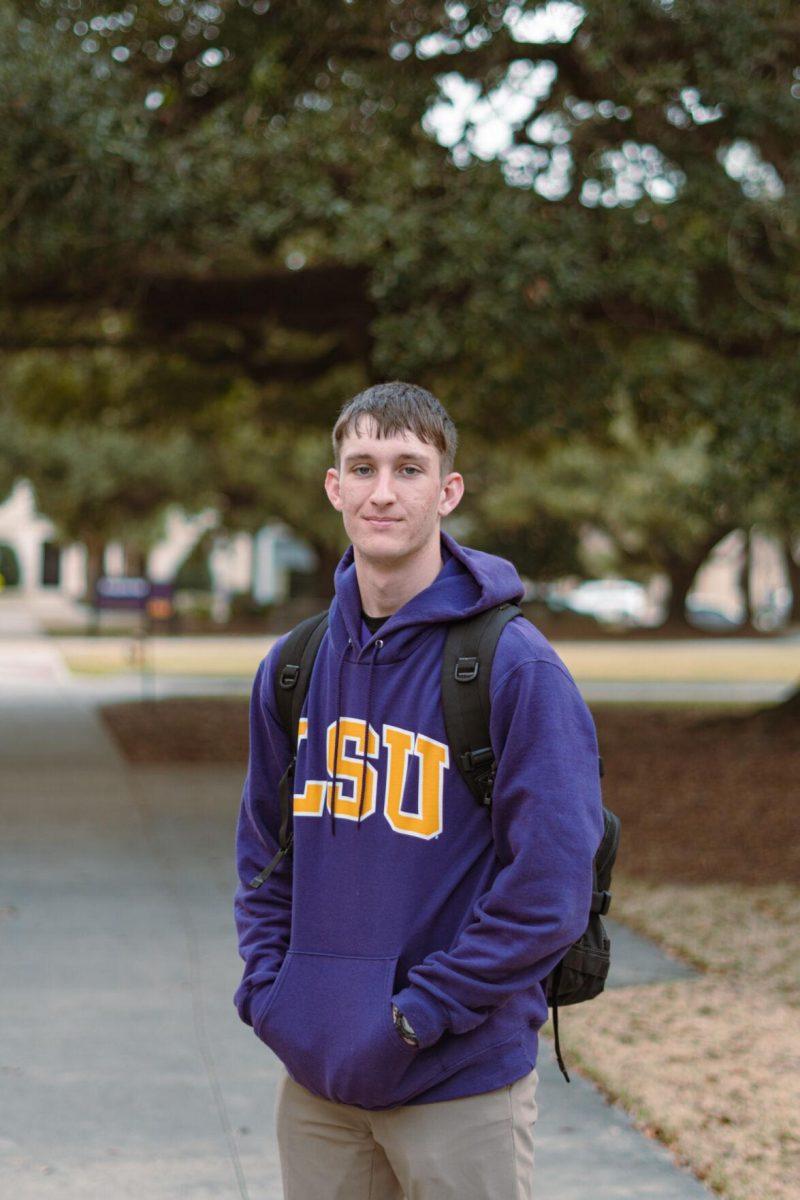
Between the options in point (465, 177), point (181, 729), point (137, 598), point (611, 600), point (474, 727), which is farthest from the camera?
point (611, 600)

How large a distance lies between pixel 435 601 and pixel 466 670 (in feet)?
0.48

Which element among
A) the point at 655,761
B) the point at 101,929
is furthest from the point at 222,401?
the point at 101,929

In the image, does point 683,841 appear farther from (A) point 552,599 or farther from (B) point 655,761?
(A) point 552,599

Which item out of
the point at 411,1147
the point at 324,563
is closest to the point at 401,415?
the point at 411,1147

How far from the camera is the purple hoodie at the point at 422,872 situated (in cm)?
218

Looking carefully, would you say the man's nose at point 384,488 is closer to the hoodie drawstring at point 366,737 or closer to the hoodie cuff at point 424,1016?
the hoodie drawstring at point 366,737

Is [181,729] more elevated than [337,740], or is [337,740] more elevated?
[337,740]

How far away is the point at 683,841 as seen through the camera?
9.60m

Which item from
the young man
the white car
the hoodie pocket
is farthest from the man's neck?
the white car

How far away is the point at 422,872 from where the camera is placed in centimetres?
226

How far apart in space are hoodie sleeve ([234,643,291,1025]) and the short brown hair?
0.43 meters

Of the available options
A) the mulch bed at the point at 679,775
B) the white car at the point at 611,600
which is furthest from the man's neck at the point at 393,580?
the white car at the point at 611,600

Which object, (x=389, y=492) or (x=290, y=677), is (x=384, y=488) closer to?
(x=389, y=492)

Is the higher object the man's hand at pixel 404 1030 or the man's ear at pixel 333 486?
the man's ear at pixel 333 486
